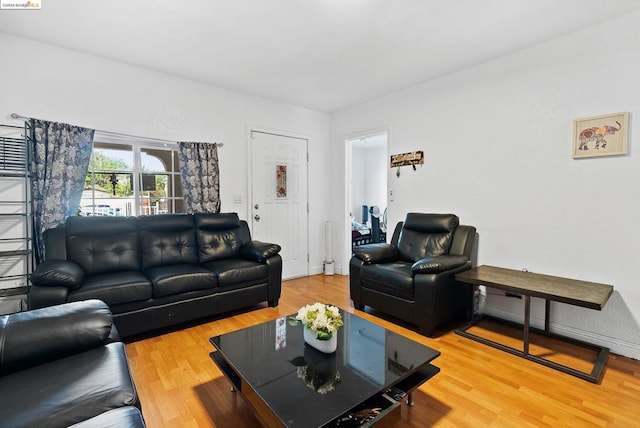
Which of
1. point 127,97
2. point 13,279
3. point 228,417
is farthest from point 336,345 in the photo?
point 127,97

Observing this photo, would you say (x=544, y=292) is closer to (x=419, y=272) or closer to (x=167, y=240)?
(x=419, y=272)

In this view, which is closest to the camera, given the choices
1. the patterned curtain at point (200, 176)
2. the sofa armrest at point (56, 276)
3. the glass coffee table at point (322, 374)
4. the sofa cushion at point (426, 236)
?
the glass coffee table at point (322, 374)

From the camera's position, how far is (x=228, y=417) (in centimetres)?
173

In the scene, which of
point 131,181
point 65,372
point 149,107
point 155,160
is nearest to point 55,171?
point 131,181

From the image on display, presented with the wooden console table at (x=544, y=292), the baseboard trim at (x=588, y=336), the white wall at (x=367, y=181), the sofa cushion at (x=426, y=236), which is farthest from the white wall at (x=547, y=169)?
the white wall at (x=367, y=181)

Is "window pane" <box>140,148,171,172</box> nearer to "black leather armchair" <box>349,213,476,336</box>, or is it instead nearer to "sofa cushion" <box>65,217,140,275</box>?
"sofa cushion" <box>65,217,140,275</box>

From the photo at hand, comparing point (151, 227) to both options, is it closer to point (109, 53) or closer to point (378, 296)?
point (109, 53)

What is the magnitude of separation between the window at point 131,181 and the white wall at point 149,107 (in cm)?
24

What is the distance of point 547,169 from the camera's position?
9.10 feet

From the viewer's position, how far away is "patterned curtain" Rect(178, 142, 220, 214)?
3.69 m

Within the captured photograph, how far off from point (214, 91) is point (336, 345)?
3424 mm

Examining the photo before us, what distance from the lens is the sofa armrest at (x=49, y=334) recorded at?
1334 millimetres

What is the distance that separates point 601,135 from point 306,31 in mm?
2533

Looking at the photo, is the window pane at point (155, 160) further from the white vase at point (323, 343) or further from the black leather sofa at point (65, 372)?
the white vase at point (323, 343)
